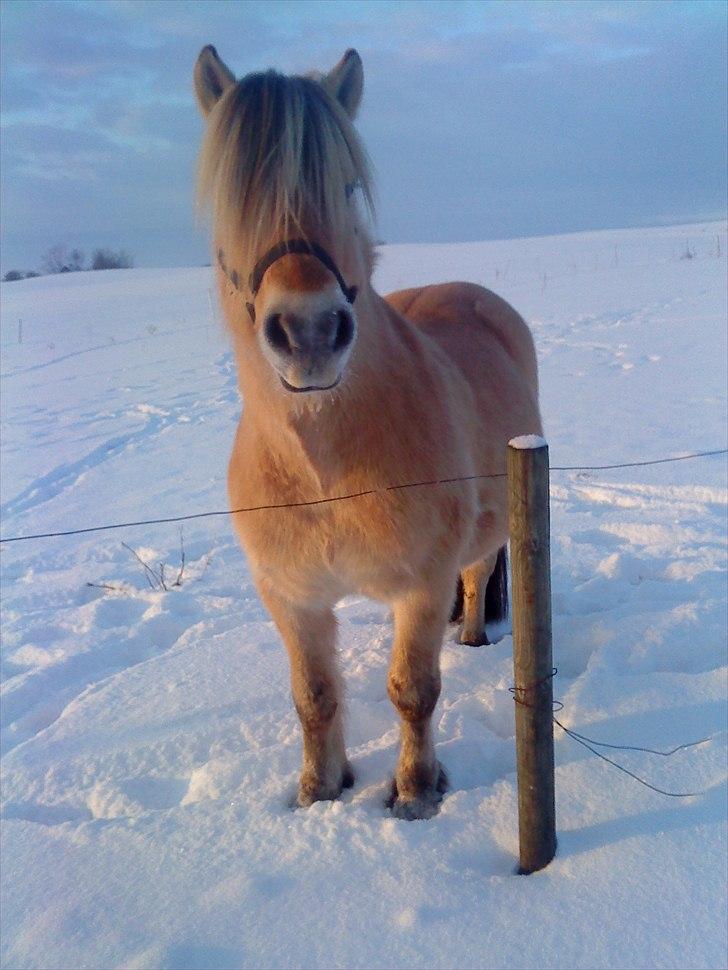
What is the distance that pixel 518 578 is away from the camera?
199 centimetres

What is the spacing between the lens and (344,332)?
5.82 feet

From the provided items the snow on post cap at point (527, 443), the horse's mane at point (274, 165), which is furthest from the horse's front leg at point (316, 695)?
the horse's mane at point (274, 165)

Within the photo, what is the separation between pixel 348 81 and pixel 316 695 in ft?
6.96

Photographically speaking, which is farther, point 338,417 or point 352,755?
point 352,755

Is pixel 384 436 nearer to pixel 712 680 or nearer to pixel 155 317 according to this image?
pixel 712 680

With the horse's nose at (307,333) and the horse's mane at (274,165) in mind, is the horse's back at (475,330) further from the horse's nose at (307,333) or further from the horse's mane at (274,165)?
the horse's nose at (307,333)

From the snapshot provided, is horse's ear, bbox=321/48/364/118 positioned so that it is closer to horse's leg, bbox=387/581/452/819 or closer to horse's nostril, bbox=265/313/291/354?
horse's nostril, bbox=265/313/291/354

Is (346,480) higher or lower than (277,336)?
lower

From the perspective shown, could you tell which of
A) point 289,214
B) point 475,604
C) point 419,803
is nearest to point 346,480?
point 289,214

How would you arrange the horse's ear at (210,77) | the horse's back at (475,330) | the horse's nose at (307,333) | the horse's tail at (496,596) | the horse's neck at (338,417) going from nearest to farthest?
the horse's nose at (307,333)
the horse's ear at (210,77)
the horse's neck at (338,417)
the horse's back at (475,330)
the horse's tail at (496,596)

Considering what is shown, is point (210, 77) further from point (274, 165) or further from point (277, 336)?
point (277, 336)

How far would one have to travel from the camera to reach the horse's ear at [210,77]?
213cm

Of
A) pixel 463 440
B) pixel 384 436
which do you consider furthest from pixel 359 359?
pixel 463 440

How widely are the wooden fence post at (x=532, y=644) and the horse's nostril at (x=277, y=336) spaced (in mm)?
634
